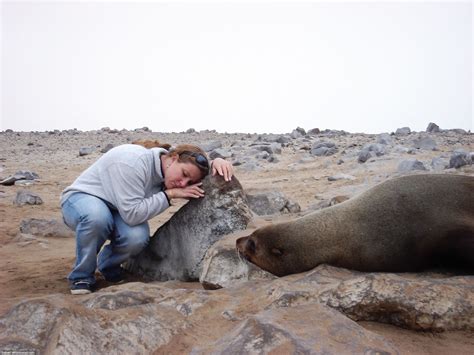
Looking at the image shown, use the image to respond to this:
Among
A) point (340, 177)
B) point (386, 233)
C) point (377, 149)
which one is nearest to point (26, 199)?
point (340, 177)

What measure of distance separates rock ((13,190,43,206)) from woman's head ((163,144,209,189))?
15.8ft

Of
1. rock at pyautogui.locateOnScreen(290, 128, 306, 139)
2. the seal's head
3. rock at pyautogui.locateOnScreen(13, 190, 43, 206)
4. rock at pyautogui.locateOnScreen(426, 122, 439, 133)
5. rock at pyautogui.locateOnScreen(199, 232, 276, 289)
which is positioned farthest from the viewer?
rock at pyautogui.locateOnScreen(426, 122, 439, 133)

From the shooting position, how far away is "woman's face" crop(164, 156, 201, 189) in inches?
173

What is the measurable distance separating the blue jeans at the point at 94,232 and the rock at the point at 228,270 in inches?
33.2

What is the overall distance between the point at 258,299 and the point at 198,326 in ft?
1.47

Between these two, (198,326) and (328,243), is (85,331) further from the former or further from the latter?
(328,243)

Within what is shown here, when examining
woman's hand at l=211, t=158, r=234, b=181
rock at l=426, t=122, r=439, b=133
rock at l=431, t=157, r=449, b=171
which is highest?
rock at l=426, t=122, r=439, b=133

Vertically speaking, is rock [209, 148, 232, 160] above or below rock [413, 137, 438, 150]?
below

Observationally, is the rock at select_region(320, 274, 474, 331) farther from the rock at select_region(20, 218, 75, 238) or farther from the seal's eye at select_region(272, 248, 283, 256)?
the rock at select_region(20, 218, 75, 238)

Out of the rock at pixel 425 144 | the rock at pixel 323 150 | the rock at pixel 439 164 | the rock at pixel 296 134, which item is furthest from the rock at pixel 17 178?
the rock at pixel 296 134

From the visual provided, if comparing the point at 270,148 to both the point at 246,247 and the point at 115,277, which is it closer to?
the point at 115,277

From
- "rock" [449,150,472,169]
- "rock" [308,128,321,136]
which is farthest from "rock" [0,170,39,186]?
"rock" [308,128,321,136]

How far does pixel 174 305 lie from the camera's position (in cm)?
306

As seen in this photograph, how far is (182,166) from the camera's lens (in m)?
4.39
